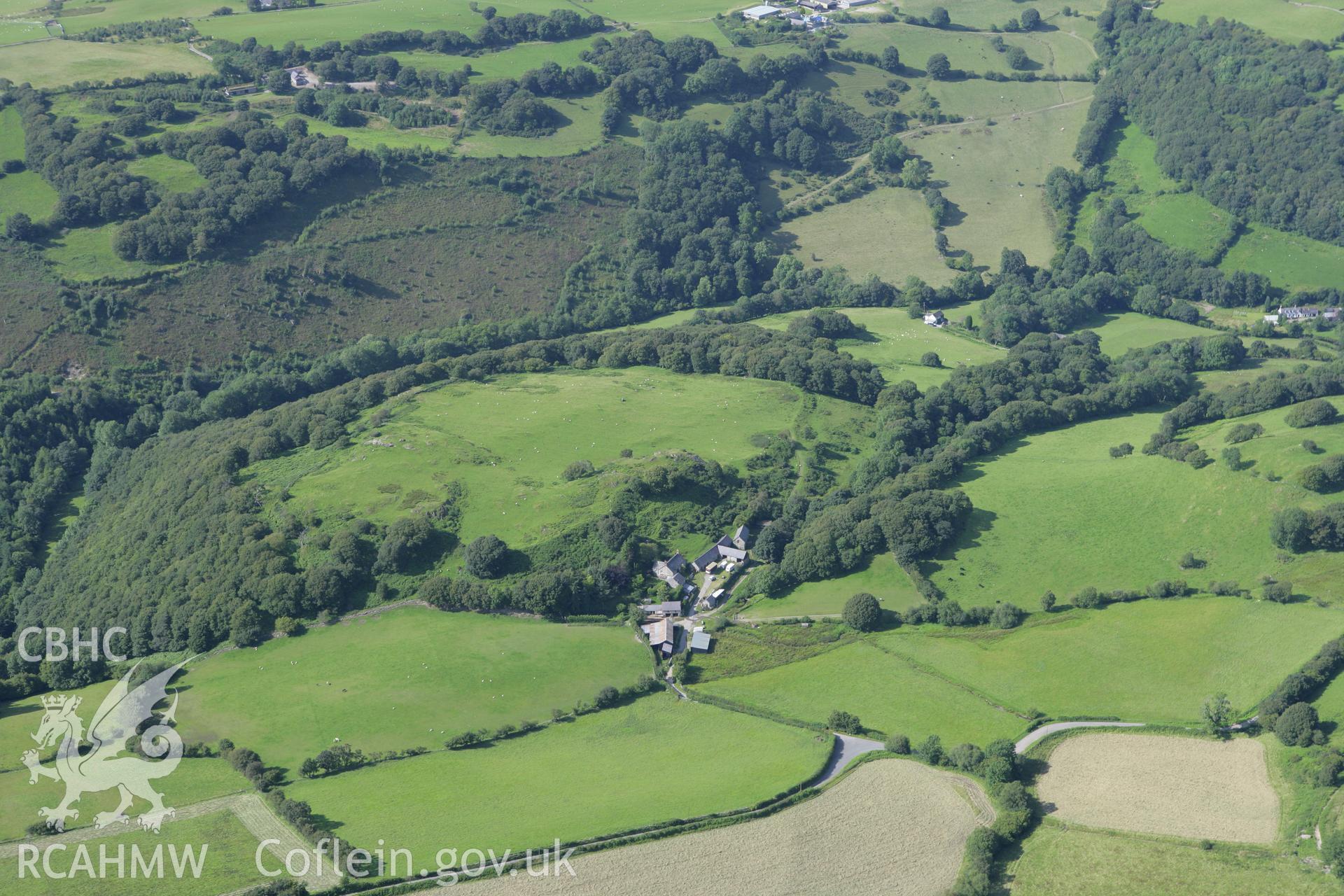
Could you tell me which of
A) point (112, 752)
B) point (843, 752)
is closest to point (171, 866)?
point (112, 752)

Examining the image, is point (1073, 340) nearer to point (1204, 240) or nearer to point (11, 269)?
point (1204, 240)

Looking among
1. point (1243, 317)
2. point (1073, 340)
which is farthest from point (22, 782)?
point (1243, 317)

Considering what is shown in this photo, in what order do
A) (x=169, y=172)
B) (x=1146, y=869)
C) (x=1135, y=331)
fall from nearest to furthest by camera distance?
Result: (x=1146, y=869) → (x=1135, y=331) → (x=169, y=172)

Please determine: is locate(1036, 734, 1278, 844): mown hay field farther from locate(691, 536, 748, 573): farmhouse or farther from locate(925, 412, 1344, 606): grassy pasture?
locate(691, 536, 748, 573): farmhouse

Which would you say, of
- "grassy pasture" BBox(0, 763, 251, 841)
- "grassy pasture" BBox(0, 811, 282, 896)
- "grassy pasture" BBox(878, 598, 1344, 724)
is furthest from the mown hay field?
"grassy pasture" BBox(0, 763, 251, 841)

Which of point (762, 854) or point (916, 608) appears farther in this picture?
point (916, 608)

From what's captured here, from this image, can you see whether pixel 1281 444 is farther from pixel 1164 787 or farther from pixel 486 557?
pixel 486 557
